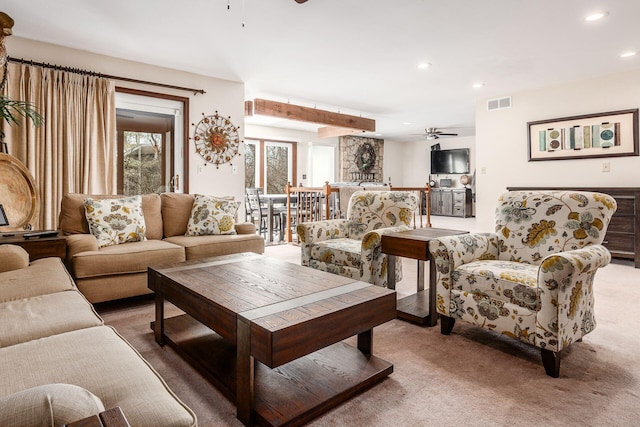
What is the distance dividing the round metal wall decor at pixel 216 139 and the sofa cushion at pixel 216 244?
68.5 inches

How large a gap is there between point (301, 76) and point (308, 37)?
1.32 metres

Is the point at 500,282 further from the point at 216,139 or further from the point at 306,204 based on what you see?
the point at 306,204

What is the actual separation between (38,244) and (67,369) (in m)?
2.08

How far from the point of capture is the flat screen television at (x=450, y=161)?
10.7 m

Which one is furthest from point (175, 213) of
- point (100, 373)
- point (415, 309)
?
point (100, 373)

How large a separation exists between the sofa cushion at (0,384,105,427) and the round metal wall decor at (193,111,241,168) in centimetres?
458

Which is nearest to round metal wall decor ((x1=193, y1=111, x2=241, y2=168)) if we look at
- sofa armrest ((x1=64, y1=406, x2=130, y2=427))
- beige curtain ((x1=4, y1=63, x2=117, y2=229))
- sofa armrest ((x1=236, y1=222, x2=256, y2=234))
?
beige curtain ((x1=4, y1=63, x2=117, y2=229))

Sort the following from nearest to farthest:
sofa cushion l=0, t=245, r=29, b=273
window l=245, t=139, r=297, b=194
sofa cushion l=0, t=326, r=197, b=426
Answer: sofa cushion l=0, t=326, r=197, b=426 → sofa cushion l=0, t=245, r=29, b=273 → window l=245, t=139, r=297, b=194

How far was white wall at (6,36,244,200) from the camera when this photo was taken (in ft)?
12.8

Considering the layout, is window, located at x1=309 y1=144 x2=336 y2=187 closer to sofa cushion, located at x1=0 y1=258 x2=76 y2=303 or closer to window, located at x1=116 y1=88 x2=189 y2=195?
window, located at x1=116 y1=88 x2=189 y2=195

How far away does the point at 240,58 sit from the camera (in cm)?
433

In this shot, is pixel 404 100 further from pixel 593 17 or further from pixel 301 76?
pixel 593 17

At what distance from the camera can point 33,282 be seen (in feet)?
6.35

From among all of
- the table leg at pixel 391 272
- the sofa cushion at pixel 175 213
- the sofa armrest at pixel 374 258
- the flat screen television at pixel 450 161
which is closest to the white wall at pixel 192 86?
the sofa cushion at pixel 175 213
